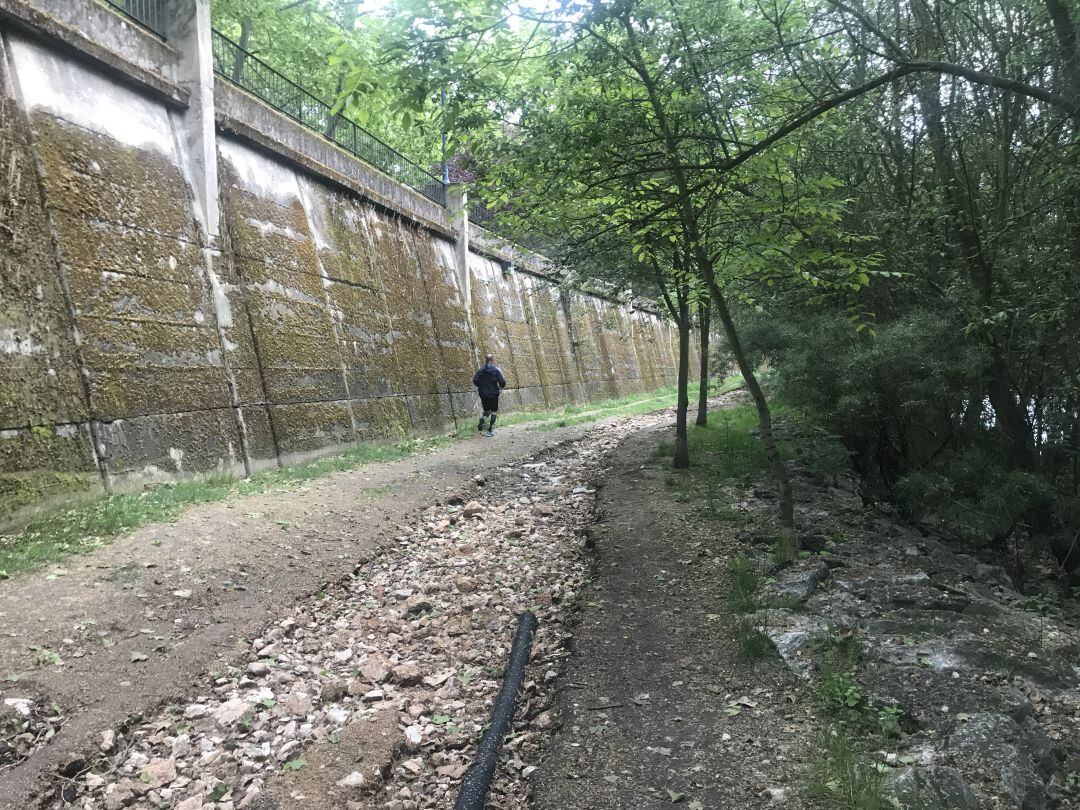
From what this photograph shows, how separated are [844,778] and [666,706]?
120 centimetres

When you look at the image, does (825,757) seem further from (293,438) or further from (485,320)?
(485,320)

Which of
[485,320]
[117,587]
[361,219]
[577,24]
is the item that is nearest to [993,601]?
[577,24]

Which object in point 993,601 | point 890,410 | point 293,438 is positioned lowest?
point 993,601

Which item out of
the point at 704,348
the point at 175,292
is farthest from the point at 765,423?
the point at 175,292

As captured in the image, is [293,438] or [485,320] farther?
[485,320]

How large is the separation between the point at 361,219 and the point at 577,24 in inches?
428

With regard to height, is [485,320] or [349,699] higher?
[485,320]

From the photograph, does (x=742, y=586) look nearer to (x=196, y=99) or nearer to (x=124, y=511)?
(x=124, y=511)

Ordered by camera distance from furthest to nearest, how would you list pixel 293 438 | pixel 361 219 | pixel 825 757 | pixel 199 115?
pixel 361 219
pixel 293 438
pixel 199 115
pixel 825 757

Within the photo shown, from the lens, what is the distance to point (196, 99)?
10.0 m

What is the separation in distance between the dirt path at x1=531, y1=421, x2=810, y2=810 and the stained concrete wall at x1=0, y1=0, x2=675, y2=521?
5.67m

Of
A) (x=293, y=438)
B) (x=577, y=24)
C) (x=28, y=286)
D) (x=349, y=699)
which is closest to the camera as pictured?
(x=349, y=699)

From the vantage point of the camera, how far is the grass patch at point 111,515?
5.77 metres

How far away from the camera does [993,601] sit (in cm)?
663
